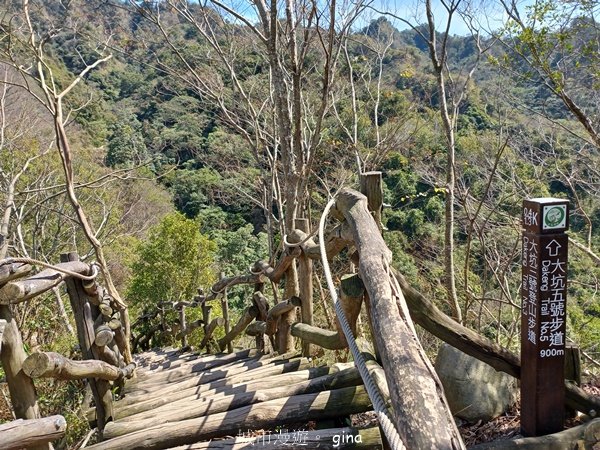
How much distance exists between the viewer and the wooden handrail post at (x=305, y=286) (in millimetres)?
3224

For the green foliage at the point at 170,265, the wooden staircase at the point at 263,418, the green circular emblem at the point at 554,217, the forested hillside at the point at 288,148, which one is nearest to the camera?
the green circular emblem at the point at 554,217

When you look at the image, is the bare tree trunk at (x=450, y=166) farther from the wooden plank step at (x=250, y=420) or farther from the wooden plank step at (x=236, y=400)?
the wooden plank step at (x=250, y=420)

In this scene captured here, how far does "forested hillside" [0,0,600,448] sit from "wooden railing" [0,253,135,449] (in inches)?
19.4

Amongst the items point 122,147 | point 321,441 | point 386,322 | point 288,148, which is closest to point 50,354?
point 321,441

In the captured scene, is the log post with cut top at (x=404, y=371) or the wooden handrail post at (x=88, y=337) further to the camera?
the wooden handrail post at (x=88, y=337)

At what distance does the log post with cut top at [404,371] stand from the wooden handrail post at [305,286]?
1444 mm

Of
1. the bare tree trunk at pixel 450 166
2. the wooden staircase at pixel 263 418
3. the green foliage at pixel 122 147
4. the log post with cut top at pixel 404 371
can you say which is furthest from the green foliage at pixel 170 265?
the log post with cut top at pixel 404 371

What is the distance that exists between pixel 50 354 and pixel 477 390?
6.26 ft

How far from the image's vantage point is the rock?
2215mm

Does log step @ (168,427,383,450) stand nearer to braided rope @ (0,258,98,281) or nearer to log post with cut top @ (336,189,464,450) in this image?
log post with cut top @ (336,189,464,450)

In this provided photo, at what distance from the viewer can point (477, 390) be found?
7.33 feet

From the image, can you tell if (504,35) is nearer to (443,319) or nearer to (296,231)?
(296,231)

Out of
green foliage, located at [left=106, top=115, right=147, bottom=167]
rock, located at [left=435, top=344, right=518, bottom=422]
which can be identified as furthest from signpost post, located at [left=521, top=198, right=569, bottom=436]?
green foliage, located at [left=106, top=115, right=147, bottom=167]

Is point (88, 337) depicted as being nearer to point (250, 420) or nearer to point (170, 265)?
point (250, 420)
